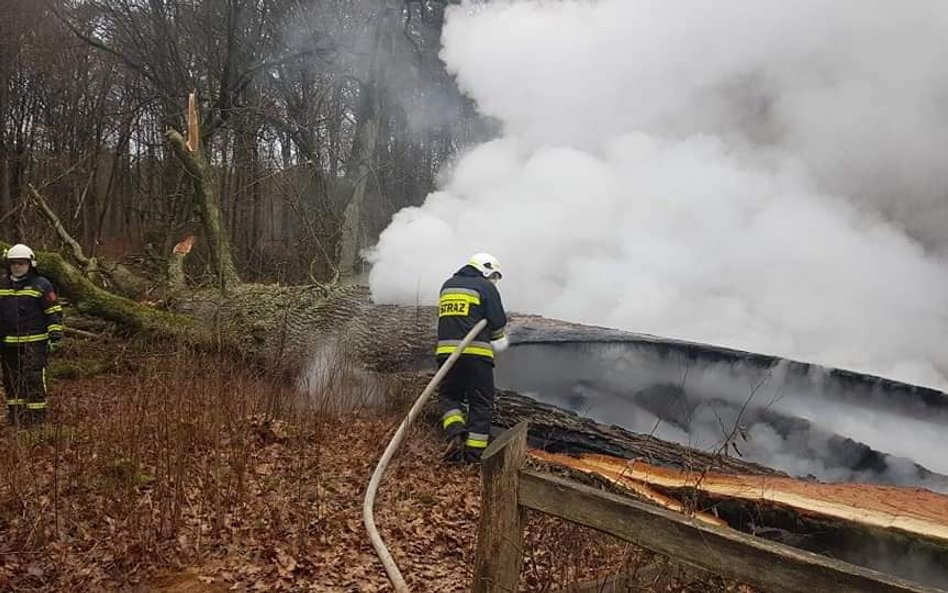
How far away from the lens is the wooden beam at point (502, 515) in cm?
241

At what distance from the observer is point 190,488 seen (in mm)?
4430

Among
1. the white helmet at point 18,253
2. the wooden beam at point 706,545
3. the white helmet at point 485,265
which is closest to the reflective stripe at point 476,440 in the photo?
the white helmet at point 485,265

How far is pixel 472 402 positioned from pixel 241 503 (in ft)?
6.48

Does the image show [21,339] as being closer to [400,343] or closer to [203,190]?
[400,343]

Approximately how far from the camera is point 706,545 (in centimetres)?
195

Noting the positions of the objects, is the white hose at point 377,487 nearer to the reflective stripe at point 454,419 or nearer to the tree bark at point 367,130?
the reflective stripe at point 454,419

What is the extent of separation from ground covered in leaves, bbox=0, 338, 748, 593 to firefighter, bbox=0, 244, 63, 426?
0.30 metres

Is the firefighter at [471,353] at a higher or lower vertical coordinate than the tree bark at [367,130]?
lower

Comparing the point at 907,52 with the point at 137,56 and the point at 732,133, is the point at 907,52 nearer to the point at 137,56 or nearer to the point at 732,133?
the point at 732,133

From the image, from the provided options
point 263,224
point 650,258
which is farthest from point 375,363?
point 263,224

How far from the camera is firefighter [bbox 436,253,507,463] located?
5.40 meters

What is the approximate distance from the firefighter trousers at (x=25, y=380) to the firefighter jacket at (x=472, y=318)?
155 inches

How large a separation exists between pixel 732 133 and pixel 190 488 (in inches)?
296

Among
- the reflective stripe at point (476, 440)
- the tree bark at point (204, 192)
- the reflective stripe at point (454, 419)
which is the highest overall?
the tree bark at point (204, 192)
